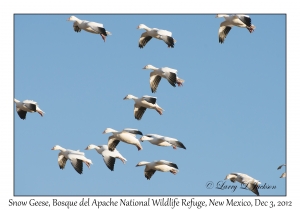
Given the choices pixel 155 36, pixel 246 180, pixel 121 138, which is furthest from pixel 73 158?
pixel 246 180

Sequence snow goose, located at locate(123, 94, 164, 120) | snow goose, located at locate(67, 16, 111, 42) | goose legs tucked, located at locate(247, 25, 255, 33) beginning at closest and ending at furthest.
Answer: snow goose, located at locate(67, 16, 111, 42)
snow goose, located at locate(123, 94, 164, 120)
goose legs tucked, located at locate(247, 25, 255, 33)

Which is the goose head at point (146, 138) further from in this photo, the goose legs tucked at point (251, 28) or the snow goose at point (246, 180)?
the goose legs tucked at point (251, 28)

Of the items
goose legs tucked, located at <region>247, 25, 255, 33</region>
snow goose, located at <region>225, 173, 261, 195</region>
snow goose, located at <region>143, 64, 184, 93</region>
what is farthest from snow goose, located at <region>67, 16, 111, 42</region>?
snow goose, located at <region>225, 173, 261, 195</region>

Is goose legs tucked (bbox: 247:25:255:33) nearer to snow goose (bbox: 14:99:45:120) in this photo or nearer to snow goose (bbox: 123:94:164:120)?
snow goose (bbox: 123:94:164:120)

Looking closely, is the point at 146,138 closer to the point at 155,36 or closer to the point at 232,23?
the point at 155,36

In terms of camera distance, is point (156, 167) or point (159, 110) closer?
point (156, 167)

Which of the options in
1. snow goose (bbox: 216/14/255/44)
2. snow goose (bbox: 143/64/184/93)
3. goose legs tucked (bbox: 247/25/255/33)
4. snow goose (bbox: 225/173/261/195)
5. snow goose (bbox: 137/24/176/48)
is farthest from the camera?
goose legs tucked (bbox: 247/25/255/33)
